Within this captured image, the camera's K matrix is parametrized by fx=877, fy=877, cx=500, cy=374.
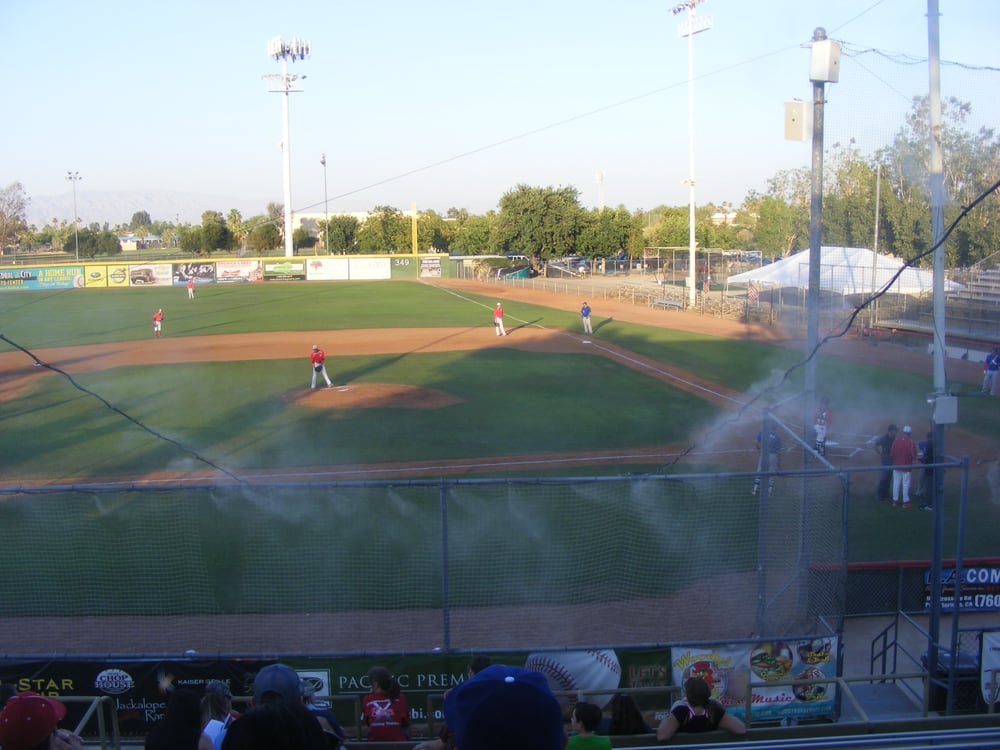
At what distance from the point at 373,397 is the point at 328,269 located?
187 ft

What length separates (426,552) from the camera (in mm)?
14047

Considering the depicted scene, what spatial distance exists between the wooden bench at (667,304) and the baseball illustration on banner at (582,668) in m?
44.6

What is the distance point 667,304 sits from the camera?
173 feet

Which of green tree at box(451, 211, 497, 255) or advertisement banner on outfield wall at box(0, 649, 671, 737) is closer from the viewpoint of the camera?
advertisement banner on outfield wall at box(0, 649, 671, 737)

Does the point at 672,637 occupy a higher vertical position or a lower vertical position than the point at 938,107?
lower

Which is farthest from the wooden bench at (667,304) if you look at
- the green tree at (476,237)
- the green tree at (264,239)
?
the green tree at (264,239)

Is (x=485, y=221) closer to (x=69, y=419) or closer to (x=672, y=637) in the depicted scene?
(x=69, y=419)

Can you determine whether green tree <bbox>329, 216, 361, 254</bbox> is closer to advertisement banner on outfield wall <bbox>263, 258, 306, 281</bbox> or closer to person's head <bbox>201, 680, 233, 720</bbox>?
advertisement banner on outfield wall <bbox>263, 258, 306, 281</bbox>

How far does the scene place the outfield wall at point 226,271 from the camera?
6906cm

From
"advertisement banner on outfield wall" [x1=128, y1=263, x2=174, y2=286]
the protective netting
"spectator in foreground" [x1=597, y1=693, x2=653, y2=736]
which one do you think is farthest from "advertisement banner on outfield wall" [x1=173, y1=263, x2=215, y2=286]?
"spectator in foreground" [x1=597, y1=693, x2=653, y2=736]

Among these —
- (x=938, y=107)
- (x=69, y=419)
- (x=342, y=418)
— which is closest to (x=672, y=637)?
(x=938, y=107)

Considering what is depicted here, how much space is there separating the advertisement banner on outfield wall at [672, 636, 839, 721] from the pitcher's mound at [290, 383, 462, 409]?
17.5m

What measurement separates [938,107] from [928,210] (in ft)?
13.2

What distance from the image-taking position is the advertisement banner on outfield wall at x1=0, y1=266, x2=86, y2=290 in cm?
6600
